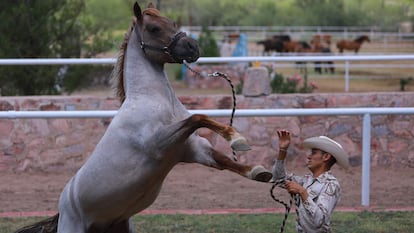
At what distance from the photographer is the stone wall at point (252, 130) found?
9.36m

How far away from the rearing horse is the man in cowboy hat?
0.26m

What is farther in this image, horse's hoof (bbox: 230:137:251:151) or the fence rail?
the fence rail

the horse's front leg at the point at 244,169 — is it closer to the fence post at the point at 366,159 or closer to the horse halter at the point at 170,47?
the horse halter at the point at 170,47

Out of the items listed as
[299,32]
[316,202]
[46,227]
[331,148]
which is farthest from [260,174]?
[299,32]

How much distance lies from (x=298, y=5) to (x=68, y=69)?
32255 millimetres

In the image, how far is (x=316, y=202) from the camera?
4.49 meters

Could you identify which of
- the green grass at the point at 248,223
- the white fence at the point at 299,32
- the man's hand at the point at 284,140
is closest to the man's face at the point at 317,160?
the man's hand at the point at 284,140

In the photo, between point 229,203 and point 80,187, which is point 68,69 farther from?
point 80,187

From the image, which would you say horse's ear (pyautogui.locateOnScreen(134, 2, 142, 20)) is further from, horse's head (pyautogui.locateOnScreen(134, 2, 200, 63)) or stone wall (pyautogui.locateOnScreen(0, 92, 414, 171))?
stone wall (pyautogui.locateOnScreen(0, 92, 414, 171))

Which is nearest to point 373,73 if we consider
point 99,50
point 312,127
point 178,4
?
point 99,50

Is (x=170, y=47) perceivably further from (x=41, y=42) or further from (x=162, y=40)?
(x=41, y=42)

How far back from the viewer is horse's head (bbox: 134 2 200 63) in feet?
15.9

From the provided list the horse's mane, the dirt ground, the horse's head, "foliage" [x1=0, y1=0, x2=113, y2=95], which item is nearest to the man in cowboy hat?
the horse's head

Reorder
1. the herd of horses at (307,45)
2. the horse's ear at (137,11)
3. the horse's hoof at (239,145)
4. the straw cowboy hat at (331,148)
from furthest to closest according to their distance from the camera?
the herd of horses at (307,45), the horse's ear at (137,11), the straw cowboy hat at (331,148), the horse's hoof at (239,145)
